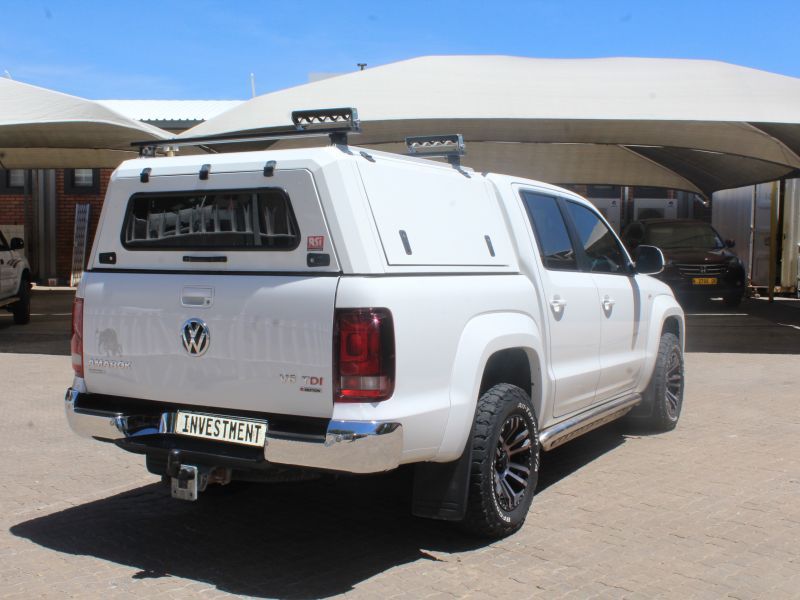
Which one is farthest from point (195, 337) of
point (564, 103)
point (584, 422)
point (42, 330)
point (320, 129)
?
point (42, 330)

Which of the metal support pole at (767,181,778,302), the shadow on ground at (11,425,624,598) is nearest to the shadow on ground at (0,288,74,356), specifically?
the shadow on ground at (11,425,624,598)

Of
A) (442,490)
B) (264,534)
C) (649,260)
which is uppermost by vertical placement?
(649,260)

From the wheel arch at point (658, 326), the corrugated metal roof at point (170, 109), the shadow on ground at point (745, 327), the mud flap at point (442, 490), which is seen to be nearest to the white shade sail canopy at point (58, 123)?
the corrugated metal roof at point (170, 109)

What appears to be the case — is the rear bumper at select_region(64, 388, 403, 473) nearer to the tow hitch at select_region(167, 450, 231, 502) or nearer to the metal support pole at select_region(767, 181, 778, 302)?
the tow hitch at select_region(167, 450, 231, 502)

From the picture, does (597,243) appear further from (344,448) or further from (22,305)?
(22,305)

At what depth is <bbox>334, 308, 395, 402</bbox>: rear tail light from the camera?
3906 mm

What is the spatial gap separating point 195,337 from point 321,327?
700mm

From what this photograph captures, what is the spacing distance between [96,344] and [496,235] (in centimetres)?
216

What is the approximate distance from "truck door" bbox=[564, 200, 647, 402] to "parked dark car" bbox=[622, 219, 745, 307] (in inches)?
446

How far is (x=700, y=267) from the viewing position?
705 inches

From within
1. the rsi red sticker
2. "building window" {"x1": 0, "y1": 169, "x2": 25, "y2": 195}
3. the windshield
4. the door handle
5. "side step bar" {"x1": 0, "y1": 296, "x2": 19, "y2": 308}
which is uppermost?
"building window" {"x1": 0, "y1": 169, "x2": 25, "y2": 195}

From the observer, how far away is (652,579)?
14.1 ft

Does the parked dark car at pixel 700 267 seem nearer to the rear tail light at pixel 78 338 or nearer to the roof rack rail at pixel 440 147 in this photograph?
the roof rack rail at pixel 440 147

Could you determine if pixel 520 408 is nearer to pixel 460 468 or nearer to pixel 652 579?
pixel 460 468
